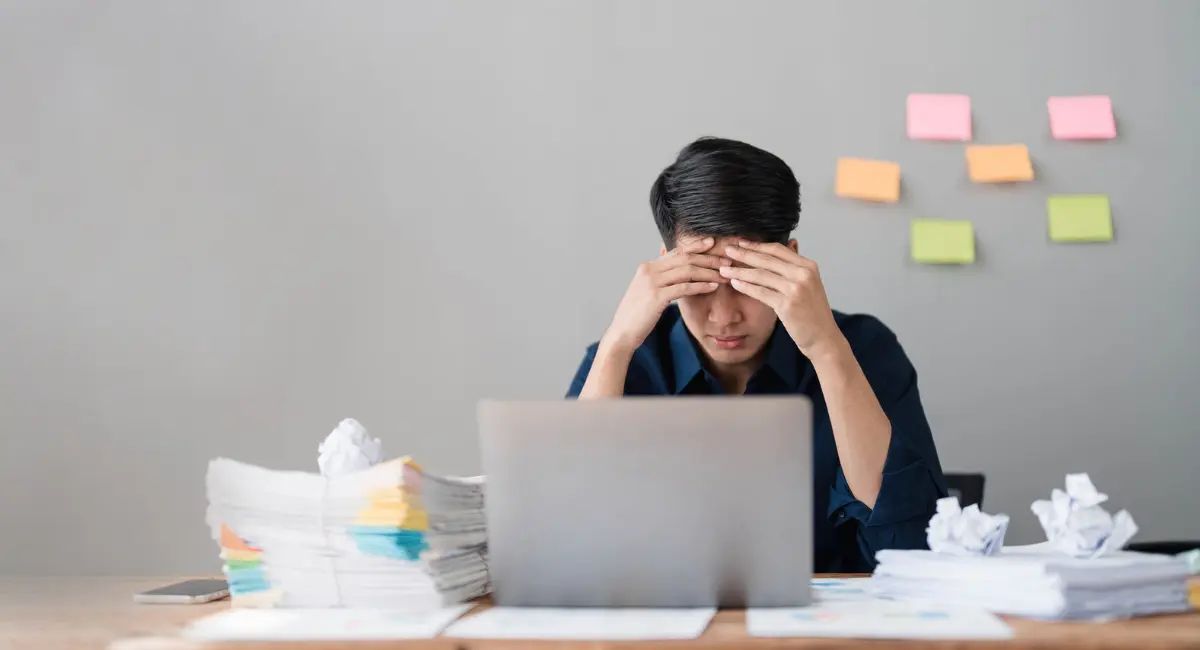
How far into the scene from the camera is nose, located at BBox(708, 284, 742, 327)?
1.53 metres

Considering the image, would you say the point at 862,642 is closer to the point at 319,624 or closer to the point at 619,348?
the point at 319,624

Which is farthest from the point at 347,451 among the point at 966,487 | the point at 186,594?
the point at 966,487

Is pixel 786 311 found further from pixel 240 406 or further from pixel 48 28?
pixel 48 28

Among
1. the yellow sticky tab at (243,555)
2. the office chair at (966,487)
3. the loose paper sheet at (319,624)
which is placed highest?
the yellow sticky tab at (243,555)

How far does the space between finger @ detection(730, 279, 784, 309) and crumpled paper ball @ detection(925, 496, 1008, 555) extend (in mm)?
518

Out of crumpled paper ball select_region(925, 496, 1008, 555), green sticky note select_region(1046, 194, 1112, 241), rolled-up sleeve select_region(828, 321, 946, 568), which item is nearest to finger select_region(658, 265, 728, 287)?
rolled-up sleeve select_region(828, 321, 946, 568)

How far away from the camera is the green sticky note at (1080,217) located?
2115 millimetres

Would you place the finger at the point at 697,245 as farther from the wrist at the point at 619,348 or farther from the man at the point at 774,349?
the wrist at the point at 619,348

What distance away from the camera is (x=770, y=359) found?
1639mm

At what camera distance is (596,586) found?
910 millimetres

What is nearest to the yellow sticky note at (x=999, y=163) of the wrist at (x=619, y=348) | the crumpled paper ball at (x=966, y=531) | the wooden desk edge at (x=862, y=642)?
the wrist at (x=619, y=348)

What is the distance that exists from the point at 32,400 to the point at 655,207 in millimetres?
1414

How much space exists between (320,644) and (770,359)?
3.21ft

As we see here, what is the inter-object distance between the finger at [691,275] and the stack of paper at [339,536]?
62cm
